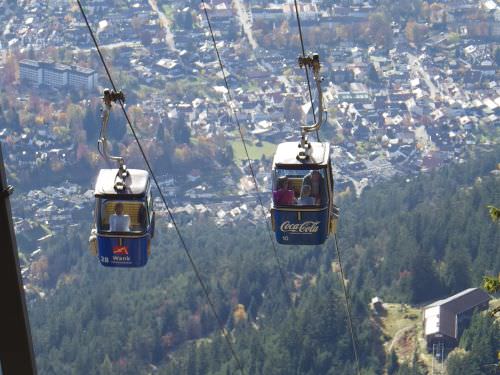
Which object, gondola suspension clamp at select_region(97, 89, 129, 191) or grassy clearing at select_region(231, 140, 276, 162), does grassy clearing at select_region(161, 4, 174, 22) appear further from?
gondola suspension clamp at select_region(97, 89, 129, 191)

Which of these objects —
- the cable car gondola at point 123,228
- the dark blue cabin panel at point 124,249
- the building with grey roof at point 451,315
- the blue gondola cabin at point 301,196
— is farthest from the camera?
the building with grey roof at point 451,315

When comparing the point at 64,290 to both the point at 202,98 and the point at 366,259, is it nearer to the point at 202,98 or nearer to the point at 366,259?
the point at 366,259

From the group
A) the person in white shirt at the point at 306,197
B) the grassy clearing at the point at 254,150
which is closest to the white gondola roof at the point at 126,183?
the person in white shirt at the point at 306,197

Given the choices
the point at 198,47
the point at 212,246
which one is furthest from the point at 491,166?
the point at 198,47

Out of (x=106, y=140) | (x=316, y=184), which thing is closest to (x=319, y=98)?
(x=106, y=140)

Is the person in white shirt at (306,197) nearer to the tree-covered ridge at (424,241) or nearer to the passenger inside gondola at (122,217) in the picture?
the passenger inside gondola at (122,217)

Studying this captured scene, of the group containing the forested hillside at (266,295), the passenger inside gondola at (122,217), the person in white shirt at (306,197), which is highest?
the passenger inside gondola at (122,217)

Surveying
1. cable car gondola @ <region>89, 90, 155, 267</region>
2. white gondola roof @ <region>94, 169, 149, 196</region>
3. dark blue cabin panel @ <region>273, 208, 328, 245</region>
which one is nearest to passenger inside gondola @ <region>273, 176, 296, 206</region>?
dark blue cabin panel @ <region>273, 208, 328, 245</region>
